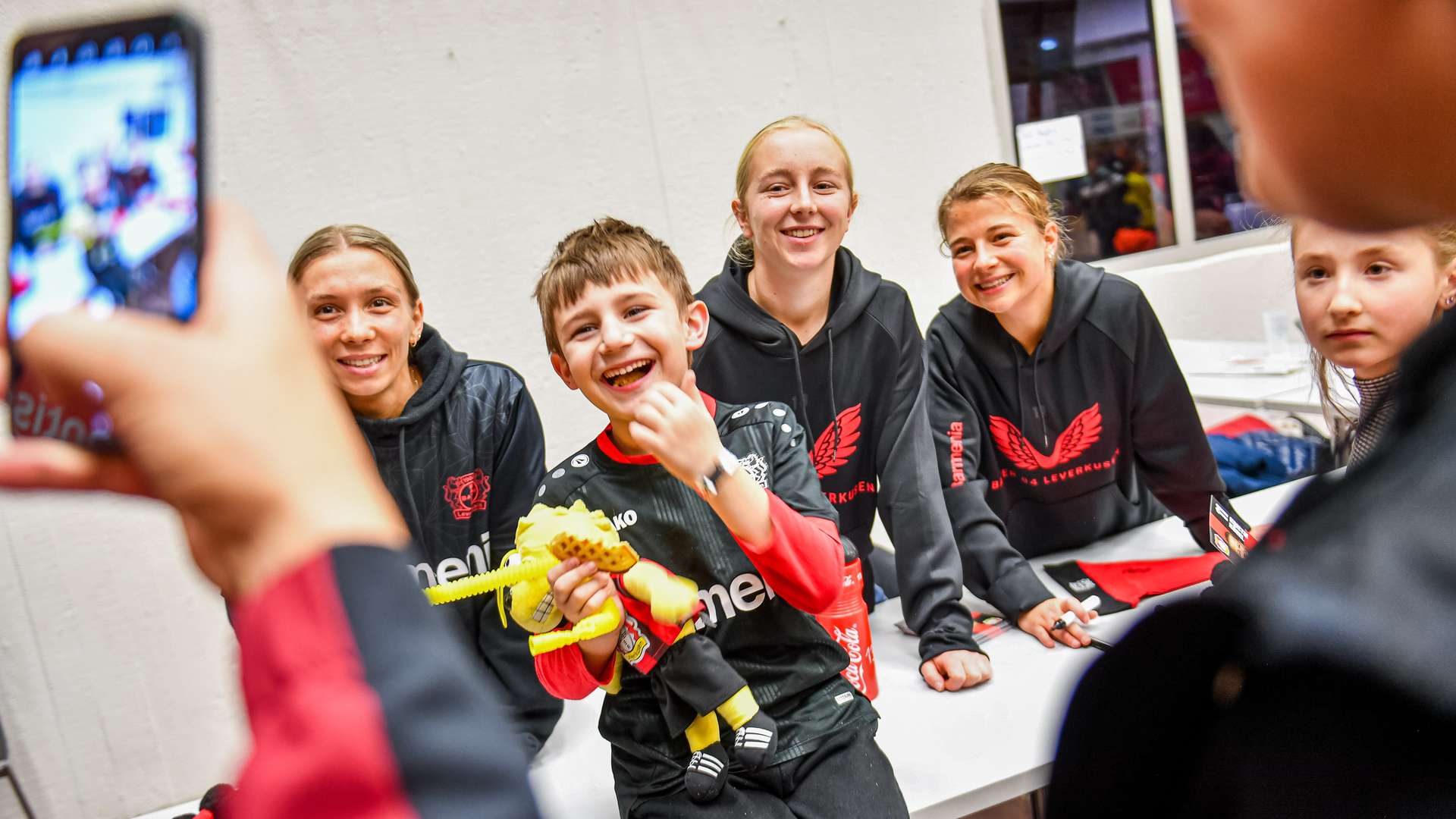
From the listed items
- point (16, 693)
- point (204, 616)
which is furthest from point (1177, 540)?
point (16, 693)

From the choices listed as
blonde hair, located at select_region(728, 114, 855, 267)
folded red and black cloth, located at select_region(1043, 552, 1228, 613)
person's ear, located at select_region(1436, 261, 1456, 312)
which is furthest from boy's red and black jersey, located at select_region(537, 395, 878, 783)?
person's ear, located at select_region(1436, 261, 1456, 312)

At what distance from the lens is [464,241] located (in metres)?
3.12

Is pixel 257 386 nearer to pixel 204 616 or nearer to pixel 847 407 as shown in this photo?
pixel 847 407

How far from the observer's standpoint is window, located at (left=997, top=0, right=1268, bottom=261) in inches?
180

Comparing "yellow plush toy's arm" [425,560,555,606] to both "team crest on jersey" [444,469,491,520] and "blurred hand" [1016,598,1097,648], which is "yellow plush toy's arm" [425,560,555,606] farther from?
"blurred hand" [1016,598,1097,648]

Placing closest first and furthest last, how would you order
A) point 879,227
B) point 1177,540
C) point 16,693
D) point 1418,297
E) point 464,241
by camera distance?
point 1418,297, point 1177,540, point 16,693, point 464,241, point 879,227

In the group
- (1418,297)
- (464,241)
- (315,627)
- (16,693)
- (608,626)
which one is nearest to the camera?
(315,627)

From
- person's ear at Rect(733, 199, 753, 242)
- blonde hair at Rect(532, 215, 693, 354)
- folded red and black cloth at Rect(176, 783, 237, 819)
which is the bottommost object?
folded red and black cloth at Rect(176, 783, 237, 819)

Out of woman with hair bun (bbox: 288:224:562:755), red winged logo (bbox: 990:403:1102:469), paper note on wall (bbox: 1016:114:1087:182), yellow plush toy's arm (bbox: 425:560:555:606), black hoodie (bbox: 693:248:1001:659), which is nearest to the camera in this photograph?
yellow plush toy's arm (bbox: 425:560:555:606)

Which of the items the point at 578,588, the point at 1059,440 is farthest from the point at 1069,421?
the point at 578,588

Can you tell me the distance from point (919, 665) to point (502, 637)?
891mm

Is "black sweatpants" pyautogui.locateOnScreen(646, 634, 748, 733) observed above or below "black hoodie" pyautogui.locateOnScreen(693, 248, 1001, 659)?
below

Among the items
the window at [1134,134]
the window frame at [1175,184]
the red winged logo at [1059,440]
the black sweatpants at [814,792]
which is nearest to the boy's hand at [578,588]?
the black sweatpants at [814,792]

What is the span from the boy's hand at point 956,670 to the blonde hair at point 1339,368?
815 mm
